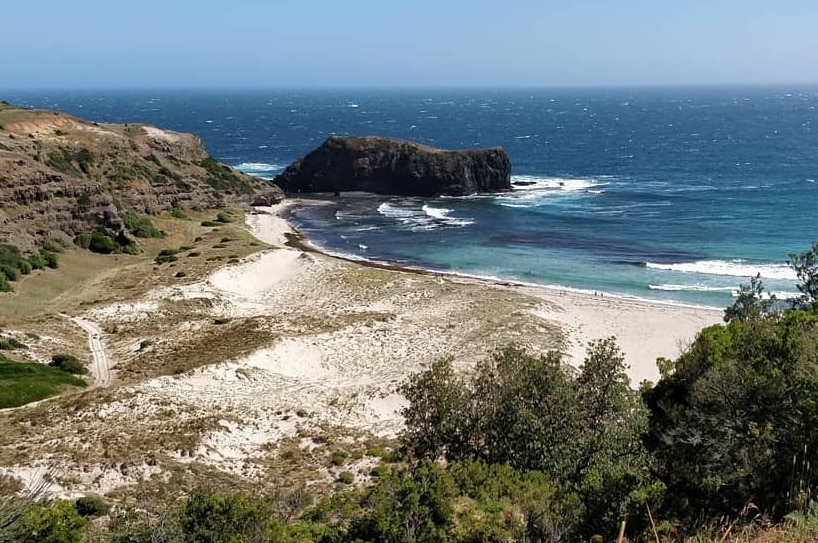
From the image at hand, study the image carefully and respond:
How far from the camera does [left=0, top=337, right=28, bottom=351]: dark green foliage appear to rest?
32.8 metres

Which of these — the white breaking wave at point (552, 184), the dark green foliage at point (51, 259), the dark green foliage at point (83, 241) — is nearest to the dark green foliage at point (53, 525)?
the dark green foliage at point (51, 259)

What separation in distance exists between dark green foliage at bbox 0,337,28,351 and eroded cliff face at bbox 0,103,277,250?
21.3 meters

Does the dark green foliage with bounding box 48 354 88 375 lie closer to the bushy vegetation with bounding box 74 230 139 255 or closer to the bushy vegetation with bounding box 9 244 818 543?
the bushy vegetation with bounding box 9 244 818 543

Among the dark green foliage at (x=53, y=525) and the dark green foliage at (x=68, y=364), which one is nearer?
the dark green foliage at (x=53, y=525)

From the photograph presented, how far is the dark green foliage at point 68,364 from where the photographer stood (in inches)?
1239

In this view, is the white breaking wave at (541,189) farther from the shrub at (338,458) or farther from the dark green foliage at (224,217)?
the shrub at (338,458)

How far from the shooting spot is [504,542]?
13.7 m

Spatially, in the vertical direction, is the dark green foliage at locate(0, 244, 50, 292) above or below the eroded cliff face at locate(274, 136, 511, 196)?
below

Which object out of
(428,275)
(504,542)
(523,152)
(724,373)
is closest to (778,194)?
(428,275)

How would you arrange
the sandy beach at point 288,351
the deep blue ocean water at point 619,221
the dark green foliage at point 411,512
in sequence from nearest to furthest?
the dark green foliage at point 411,512
the sandy beach at point 288,351
the deep blue ocean water at point 619,221

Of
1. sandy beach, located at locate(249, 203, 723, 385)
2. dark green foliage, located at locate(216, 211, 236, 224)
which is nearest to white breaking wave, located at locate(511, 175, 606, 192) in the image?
dark green foliage, located at locate(216, 211, 236, 224)

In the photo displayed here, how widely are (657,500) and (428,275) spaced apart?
144ft

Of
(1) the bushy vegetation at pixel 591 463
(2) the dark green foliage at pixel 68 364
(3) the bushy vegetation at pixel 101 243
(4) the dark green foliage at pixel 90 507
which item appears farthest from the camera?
(3) the bushy vegetation at pixel 101 243

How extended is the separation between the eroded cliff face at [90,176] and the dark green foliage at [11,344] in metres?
21.3
